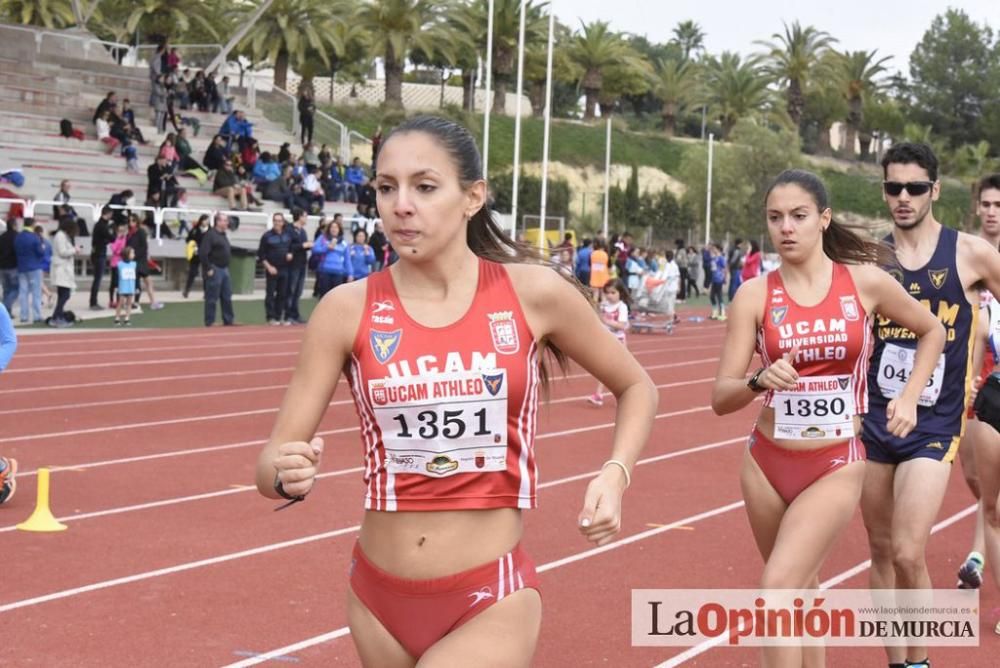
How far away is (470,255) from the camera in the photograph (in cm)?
359

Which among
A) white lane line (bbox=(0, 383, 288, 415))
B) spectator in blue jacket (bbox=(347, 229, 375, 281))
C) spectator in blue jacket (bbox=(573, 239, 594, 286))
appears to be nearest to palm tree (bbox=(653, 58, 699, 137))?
spectator in blue jacket (bbox=(573, 239, 594, 286))

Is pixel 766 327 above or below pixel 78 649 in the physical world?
above

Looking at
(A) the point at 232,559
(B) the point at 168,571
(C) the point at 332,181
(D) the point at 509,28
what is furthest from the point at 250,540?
(D) the point at 509,28

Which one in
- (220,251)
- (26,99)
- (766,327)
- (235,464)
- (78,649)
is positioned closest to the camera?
(766,327)

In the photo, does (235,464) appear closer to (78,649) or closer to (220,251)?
(78,649)

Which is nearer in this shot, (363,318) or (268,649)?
(363,318)

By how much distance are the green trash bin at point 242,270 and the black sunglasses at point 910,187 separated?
27.0 meters

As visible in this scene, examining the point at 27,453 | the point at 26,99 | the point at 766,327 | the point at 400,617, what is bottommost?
the point at 27,453

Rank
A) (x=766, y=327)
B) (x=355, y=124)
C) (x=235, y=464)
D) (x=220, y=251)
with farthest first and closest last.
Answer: (x=355, y=124) → (x=220, y=251) → (x=235, y=464) → (x=766, y=327)

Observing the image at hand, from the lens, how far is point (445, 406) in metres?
3.37

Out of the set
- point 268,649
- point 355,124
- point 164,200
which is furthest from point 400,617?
point 355,124

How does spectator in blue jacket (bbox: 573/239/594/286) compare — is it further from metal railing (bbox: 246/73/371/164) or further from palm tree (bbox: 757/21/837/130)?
palm tree (bbox: 757/21/837/130)

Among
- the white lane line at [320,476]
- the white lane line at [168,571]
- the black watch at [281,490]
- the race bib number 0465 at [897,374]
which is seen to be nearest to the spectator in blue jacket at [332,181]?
the white lane line at [320,476]

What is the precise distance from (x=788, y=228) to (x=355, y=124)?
6279 cm
